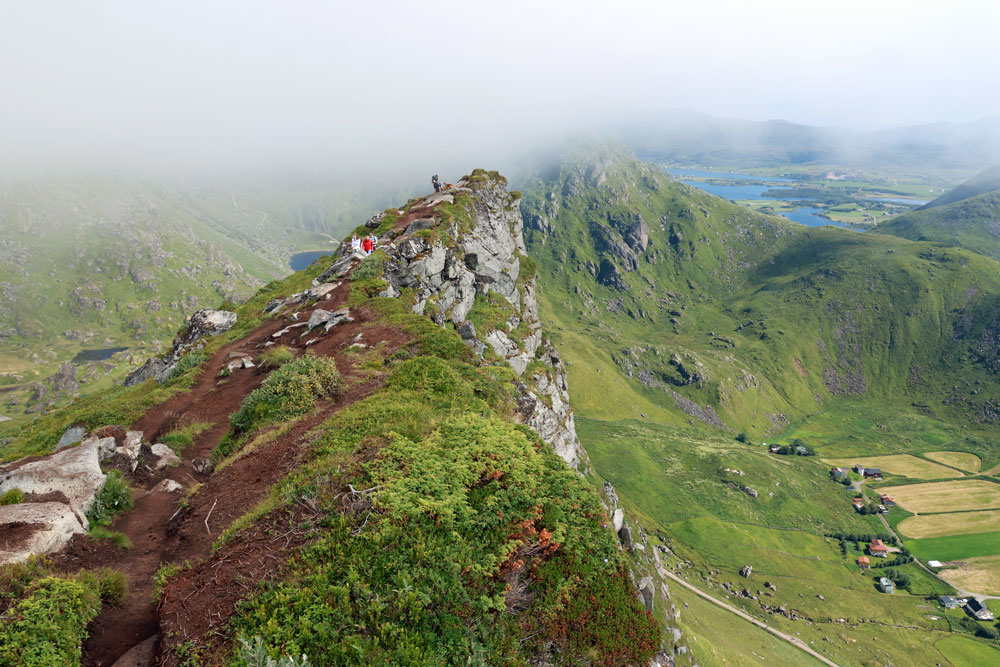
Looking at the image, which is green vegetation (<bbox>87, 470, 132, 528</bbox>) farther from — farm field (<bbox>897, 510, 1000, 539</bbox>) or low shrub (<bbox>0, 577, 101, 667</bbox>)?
farm field (<bbox>897, 510, 1000, 539</bbox>)

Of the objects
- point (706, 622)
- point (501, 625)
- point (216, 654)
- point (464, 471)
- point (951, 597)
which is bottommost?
point (951, 597)

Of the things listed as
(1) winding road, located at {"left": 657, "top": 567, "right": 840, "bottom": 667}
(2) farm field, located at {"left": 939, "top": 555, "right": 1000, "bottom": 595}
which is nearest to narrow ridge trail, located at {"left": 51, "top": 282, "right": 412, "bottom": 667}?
(1) winding road, located at {"left": 657, "top": 567, "right": 840, "bottom": 667}

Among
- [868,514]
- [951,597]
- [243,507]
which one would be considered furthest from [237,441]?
[868,514]

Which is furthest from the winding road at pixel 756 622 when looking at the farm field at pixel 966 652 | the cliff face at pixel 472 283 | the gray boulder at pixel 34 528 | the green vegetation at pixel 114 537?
the gray boulder at pixel 34 528

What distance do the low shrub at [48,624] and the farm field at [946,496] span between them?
257 metres

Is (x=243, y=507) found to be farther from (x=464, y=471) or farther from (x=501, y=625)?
(x=501, y=625)

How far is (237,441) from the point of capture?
1958cm

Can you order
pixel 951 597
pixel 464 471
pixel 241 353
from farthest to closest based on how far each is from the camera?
1. pixel 951 597
2. pixel 241 353
3. pixel 464 471

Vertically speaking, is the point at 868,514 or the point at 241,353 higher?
the point at 241,353

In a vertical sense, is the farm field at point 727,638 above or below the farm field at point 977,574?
above

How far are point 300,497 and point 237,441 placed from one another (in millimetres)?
9234

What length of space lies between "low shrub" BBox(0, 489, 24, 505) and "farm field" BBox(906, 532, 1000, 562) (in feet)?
775

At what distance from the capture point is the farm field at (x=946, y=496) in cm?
18125

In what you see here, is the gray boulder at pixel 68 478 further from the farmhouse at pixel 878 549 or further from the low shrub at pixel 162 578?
the farmhouse at pixel 878 549
